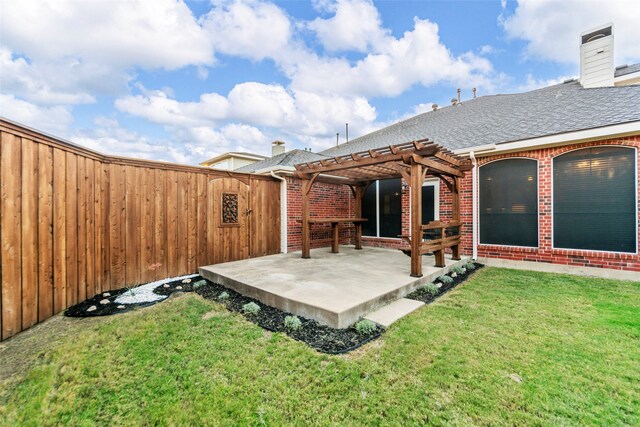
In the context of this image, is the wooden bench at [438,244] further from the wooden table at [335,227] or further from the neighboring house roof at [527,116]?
the neighboring house roof at [527,116]

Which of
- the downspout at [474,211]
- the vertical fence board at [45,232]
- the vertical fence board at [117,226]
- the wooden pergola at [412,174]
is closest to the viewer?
the vertical fence board at [45,232]

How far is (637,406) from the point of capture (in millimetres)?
1747

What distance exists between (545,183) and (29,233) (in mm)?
8339

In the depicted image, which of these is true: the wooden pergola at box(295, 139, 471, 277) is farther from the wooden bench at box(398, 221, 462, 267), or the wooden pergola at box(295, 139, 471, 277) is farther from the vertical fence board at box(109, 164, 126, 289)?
the vertical fence board at box(109, 164, 126, 289)

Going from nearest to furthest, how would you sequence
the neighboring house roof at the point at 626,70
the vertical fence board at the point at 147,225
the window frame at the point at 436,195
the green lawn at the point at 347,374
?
1. the green lawn at the point at 347,374
2. the vertical fence board at the point at 147,225
3. the window frame at the point at 436,195
4. the neighboring house roof at the point at 626,70

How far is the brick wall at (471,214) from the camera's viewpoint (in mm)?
4801

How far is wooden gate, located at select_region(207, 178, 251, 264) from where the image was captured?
5.74 metres

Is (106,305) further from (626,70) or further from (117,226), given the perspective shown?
(626,70)

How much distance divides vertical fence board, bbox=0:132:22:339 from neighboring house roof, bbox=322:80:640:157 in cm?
773

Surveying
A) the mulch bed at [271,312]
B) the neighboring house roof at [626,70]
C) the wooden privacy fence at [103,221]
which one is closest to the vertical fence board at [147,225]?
the wooden privacy fence at [103,221]

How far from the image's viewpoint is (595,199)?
15.9 feet

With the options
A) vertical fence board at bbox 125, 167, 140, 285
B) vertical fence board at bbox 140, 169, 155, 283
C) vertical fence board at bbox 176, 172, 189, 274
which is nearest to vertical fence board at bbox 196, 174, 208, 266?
vertical fence board at bbox 176, 172, 189, 274

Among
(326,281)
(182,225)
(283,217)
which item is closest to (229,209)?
(182,225)

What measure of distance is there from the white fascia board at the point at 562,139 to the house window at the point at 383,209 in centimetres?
219
